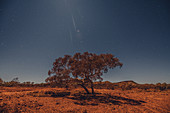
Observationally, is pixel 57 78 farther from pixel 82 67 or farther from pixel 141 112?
pixel 141 112

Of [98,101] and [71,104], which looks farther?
[98,101]

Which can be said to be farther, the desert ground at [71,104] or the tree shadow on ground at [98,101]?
the tree shadow on ground at [98,101]

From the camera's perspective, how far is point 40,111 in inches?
286

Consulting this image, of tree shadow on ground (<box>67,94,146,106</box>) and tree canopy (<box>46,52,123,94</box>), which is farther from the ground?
tree canopy (<box>46,52,123,94</box>)

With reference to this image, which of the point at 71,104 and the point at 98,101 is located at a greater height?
the point at 71,104

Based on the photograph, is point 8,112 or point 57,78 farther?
point 57,78

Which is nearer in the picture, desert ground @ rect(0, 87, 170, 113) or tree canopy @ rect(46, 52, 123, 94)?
desert ground @ rect(0, 87, 170, 113)

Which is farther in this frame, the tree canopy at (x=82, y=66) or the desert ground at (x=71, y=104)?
the tree canopy at (x=82, y=66)

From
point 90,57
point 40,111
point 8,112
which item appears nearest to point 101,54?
point 90,57

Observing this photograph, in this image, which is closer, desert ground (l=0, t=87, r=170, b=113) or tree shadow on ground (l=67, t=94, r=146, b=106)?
desert ground (l=0, t=87, r=170, b=113)

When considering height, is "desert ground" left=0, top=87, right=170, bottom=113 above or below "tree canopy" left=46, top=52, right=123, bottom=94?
below

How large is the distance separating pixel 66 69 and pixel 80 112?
7233 millimetres

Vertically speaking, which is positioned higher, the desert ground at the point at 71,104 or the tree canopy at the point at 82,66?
the tree canopy at the point at 82,66

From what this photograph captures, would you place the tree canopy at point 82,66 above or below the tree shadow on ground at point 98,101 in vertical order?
above
